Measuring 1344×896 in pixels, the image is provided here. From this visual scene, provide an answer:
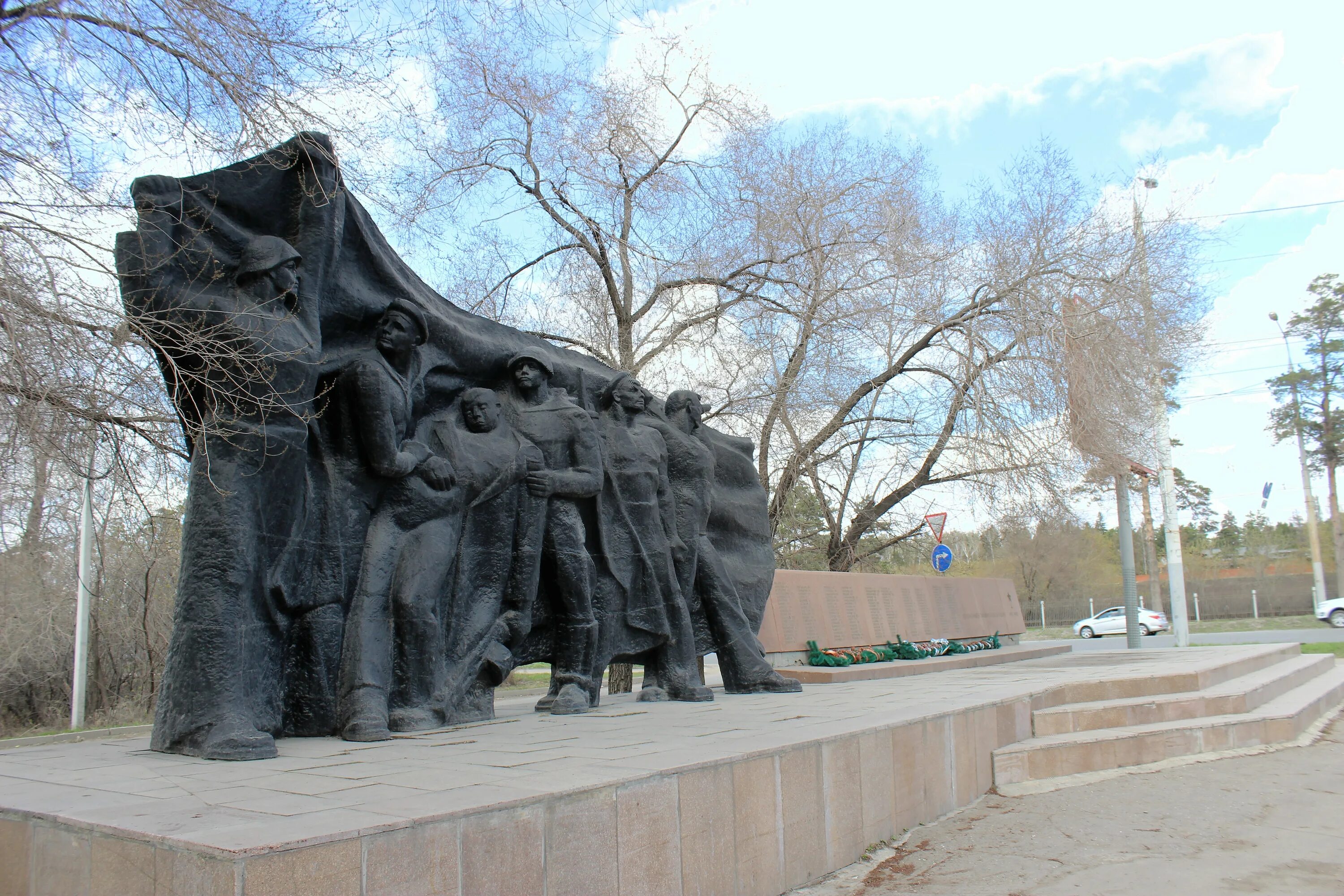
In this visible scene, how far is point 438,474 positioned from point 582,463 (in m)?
1.10

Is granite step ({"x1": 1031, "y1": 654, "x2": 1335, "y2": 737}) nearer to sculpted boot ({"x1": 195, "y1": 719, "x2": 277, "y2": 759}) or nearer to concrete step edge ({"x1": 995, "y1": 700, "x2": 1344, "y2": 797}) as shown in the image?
concrete step edge ({"x1": 995, "y1": 700, "x2": 1344, "y2": 797})

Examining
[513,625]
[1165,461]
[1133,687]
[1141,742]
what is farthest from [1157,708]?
[1165,461]

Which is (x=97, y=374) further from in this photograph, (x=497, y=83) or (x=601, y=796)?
(x=497, y=83)

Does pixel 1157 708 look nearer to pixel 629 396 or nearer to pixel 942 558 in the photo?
pixel 629 396

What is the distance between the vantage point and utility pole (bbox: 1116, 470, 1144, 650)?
43.2ft

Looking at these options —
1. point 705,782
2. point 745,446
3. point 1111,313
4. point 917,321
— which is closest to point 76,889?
point 705,782

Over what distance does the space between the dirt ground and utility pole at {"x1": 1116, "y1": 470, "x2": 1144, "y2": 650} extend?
7468mm

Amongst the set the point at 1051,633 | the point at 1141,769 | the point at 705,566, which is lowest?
the point at 1051,633

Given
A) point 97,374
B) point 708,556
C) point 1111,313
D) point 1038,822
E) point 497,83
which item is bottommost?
point 1038,822

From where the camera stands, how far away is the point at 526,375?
6.19 m

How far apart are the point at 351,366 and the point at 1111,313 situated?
31.8ft

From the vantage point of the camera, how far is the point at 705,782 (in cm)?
365

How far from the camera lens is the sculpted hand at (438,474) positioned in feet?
17.6

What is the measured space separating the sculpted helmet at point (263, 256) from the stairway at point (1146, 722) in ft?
15.8
